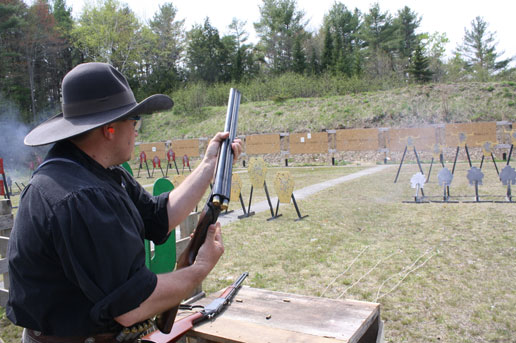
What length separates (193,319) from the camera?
2008 millimetres

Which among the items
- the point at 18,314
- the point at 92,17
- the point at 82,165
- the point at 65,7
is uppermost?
the point at 65,7

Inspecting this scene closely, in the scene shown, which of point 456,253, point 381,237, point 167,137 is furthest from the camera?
point 167,137

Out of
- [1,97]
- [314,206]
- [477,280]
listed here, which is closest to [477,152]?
[314,206]

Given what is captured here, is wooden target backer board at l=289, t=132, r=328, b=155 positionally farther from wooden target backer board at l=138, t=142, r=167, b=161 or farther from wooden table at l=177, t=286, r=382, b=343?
wooden table at l=177, t=286, r=382, b=343

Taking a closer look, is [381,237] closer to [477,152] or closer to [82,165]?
[82,165]

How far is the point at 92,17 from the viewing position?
37.8m

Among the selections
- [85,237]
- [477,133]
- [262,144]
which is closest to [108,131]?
[85,237]

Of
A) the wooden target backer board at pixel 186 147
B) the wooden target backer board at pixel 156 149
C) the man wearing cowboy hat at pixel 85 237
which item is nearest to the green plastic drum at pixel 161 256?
the man wearing cowboy hat at pixel 85 237

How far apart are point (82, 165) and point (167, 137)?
2763 centimetres

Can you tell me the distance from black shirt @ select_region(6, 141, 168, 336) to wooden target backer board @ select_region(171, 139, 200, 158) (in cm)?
2385

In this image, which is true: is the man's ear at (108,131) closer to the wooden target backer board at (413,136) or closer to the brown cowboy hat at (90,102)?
the brown cowboy hat at (90,102)

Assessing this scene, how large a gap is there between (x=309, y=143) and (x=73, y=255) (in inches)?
858

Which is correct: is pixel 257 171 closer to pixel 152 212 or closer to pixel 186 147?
pixel 152 212

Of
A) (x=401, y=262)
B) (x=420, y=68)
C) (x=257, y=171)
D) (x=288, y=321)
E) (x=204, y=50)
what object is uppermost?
(x=204, y=50)
